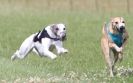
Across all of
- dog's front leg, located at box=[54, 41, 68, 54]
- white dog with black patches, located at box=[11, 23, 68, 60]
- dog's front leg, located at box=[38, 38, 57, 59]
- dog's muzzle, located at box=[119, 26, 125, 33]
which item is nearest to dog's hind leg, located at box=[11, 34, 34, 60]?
white dog with black patches, located at box=[11, 23, 68, 60]

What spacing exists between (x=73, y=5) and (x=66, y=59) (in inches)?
820

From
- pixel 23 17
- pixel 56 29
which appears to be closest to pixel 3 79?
pixel 56 29

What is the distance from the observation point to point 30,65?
13.2 metres

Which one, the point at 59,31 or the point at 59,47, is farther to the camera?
the point at 59,47

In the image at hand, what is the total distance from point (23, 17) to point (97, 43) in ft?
33.4

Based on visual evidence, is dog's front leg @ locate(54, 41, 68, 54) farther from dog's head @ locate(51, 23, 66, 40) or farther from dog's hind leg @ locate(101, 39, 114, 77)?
dog's hind leg @ locate(101, 39, 114, 77)

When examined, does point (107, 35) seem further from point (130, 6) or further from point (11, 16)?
point (130, 6)

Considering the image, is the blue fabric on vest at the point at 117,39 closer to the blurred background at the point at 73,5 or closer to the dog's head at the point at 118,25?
the dog's head at the point at 118,25

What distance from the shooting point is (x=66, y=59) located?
47.4 feet

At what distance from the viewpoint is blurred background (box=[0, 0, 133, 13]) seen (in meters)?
33.7

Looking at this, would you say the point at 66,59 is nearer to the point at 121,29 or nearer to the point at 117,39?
the point at 117,39

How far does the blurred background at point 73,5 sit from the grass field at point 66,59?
5535 mm

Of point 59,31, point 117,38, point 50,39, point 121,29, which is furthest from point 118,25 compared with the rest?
point 50,39

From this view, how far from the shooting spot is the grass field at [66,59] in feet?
36.4
